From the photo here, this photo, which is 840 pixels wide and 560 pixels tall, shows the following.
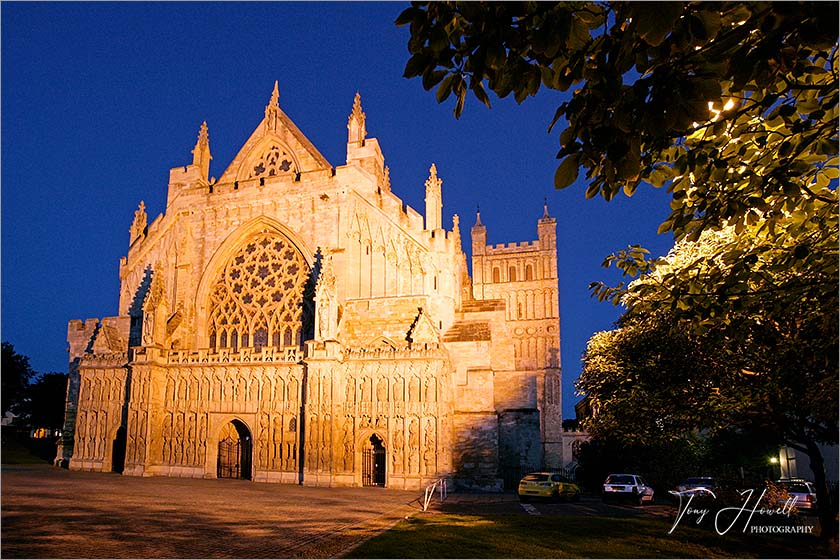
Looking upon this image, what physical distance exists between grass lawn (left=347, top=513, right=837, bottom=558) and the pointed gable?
2433cm

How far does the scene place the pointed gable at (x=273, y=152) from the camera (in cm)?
3512

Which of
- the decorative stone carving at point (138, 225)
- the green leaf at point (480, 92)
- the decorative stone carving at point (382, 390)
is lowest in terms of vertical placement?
the decorative stone carving at point (382, 390)

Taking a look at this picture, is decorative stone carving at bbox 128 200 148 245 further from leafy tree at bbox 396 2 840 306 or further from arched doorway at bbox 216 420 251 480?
leafy tree at bbox 396 2 840 306

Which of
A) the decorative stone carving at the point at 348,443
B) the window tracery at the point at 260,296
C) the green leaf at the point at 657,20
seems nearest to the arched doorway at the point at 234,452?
the window tracery at the point at 260,296

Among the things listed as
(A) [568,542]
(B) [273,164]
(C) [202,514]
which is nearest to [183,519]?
(C) [202,514]

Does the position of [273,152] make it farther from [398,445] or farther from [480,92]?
[480,92]

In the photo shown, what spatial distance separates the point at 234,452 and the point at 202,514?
49.3ft

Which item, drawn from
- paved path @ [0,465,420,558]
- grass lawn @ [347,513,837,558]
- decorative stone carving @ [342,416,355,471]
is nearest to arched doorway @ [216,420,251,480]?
paved path @ [0,465,420,558]

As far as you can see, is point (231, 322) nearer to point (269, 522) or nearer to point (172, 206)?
point (172, 206)

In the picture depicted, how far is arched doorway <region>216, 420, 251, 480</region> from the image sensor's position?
29391 mm

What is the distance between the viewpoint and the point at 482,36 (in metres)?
3.59

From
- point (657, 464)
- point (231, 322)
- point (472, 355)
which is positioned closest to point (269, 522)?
point (472, 355)

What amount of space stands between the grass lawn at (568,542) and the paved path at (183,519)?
978mm

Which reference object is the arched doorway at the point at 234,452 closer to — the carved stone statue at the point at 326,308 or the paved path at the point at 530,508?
the carved stone statue at the point at 326,308
